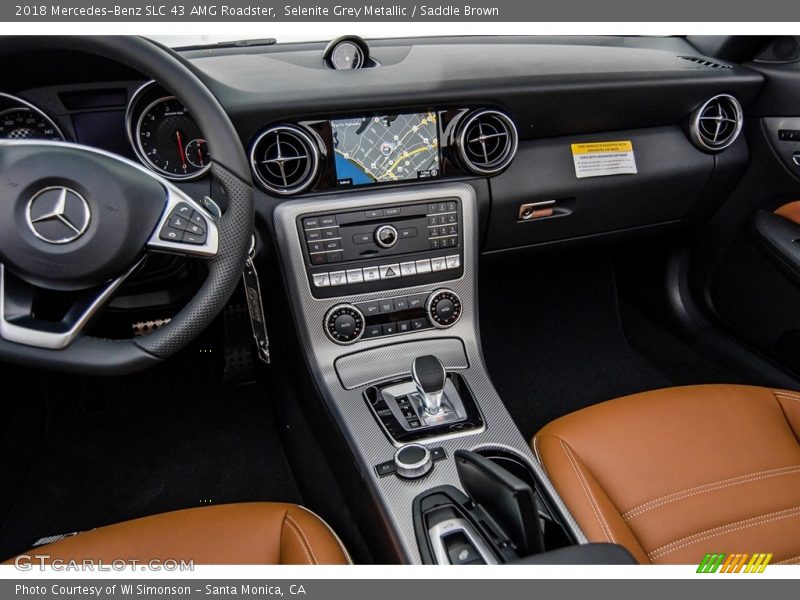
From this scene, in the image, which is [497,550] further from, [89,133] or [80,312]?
[89,133]

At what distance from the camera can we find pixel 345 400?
4.62 feet

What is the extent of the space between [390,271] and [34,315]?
2.43 feet

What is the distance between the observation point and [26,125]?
1.32 m

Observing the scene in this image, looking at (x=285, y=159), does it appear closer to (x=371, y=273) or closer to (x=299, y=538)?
(x=371, y=273)

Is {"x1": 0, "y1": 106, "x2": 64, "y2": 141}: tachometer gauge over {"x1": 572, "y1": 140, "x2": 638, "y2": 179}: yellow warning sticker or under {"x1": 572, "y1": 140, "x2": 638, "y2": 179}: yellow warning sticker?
over

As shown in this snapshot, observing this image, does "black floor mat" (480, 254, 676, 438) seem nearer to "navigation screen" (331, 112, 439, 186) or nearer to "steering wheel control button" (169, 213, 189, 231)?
"navigation screen" (331, 112, 439, 186)

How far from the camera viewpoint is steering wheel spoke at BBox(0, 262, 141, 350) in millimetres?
996

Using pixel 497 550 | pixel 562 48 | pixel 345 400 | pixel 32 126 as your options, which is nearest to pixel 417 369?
pixel 345 400

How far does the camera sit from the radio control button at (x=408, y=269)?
1.53 meters

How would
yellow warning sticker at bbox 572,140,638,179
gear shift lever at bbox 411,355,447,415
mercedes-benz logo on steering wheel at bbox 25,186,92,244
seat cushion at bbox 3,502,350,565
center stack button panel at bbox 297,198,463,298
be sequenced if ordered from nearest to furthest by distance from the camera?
1. mercedes-benz logo on steering wheel at bbox 25,186,92,244
2. seat cushion at bbox 3,502,350,565
3. gear shift lever at bbox 411,355,447,415
4. center stack button panel at bbox 297,198,463,298
5. yellow warning sticker at bbox 572,140,638,179

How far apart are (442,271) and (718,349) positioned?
1112 millimetres

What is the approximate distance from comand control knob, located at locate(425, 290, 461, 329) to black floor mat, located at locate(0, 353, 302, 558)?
69 centimetres

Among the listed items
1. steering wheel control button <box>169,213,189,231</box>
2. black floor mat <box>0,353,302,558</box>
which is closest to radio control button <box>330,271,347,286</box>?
steering wheel control button <box>169,213,189,231</box>

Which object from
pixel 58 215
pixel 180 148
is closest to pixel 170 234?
pixel 58 215
